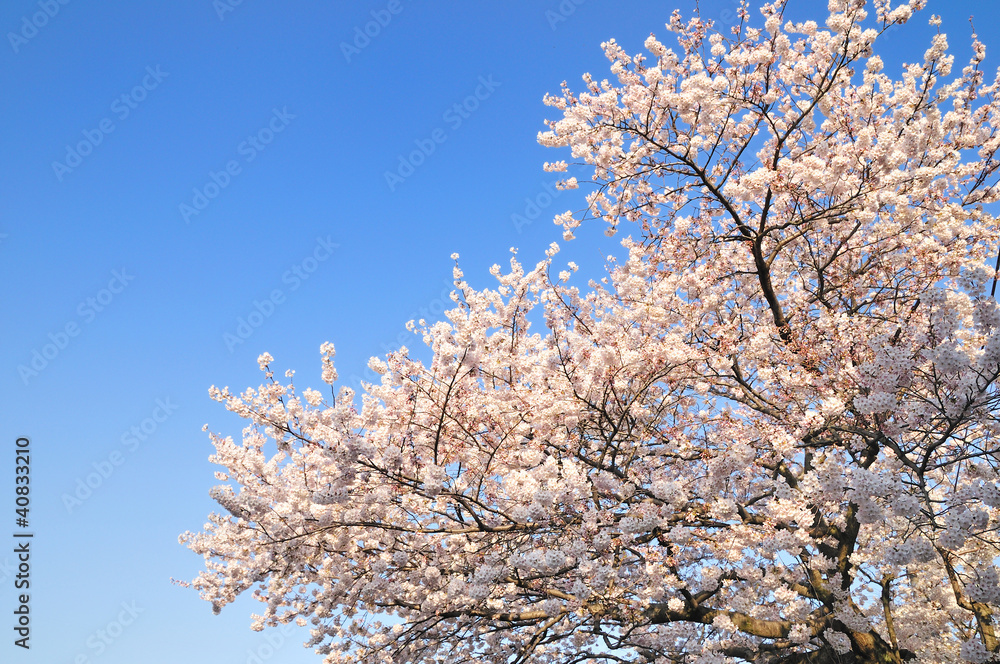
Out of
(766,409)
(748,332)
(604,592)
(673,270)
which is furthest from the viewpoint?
(673,270)

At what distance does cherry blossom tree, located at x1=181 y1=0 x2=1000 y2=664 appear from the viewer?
20.8 ft

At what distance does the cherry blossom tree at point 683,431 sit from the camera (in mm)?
6340

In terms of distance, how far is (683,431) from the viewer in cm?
805

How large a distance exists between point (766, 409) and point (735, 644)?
270cm

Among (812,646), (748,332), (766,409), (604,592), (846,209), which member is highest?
(846,209)

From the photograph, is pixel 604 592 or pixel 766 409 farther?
pixel 766 409

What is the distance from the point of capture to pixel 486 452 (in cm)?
741

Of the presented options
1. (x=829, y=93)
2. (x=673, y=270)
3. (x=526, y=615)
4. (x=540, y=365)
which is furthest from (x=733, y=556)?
(x=829, y=93)

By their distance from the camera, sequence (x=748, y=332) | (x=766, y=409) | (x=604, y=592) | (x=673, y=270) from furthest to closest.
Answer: (x=673, y=270) < (x=748, y=332) < (x=766, y=409) < (x=604, y=592)

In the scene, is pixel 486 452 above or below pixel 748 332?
below

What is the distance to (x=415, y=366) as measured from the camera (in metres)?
8.01

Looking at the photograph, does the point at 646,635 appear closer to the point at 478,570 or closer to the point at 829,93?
the point at 478,570

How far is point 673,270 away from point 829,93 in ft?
9.48

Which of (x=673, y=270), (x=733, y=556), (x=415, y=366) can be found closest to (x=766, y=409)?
(x=733, y=556)
